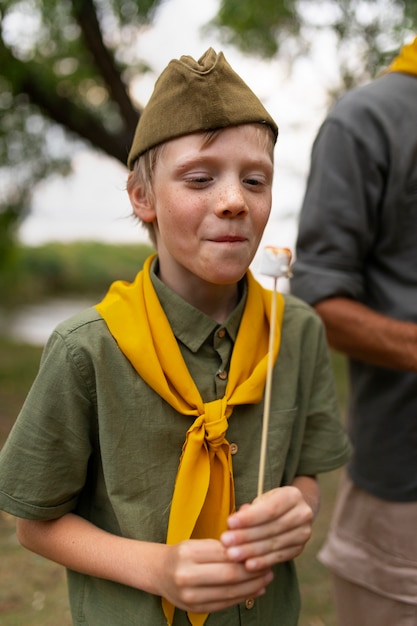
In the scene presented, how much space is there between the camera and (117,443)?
5.19 ft

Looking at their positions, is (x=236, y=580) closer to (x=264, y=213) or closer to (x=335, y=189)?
(x=264, y=213)

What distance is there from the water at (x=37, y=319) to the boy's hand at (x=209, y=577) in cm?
1177

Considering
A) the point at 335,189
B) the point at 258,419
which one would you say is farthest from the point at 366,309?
the point at 258,419

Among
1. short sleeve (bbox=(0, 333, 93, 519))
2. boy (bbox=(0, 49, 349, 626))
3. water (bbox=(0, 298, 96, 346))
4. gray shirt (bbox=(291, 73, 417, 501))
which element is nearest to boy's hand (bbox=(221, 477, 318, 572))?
boy (bbox=(0, 49, 349, 626))

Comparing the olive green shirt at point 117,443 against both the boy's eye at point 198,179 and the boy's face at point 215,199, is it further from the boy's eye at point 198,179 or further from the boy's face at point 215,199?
the boy's eye at point 198,179

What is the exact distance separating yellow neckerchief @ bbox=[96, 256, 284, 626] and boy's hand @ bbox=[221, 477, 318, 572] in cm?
24

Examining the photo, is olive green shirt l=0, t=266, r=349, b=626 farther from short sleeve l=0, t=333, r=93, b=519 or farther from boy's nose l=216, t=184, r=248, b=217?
boy's nose l=216, t=184, r=248, b=217

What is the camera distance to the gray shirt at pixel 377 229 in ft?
7.00

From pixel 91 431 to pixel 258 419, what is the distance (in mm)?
412

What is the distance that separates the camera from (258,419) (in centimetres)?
173

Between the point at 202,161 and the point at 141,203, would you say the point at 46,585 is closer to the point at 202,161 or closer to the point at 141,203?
the point at 141,203

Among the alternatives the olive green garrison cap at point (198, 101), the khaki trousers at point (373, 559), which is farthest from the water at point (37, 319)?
the olive green garrison cap at point (198, 101)

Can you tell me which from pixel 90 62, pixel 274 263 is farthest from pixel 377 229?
pixel 90 62

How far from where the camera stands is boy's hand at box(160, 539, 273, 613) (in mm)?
1332
